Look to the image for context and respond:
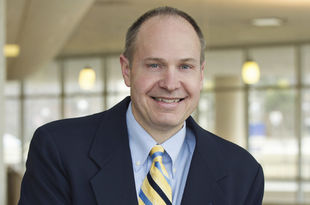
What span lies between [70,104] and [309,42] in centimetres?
482

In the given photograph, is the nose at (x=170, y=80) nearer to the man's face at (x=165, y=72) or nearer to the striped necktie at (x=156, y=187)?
the man's face at (x=165, y=72)

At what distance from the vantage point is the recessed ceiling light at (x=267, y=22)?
262 inches

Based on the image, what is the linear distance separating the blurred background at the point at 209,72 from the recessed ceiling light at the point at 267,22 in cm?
2

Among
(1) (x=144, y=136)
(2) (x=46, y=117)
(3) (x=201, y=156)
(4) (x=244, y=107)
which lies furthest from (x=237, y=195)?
(4) (x=244, y=107)

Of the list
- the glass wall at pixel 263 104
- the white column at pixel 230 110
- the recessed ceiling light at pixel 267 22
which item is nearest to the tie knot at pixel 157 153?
the glass wall at pixel 263 104

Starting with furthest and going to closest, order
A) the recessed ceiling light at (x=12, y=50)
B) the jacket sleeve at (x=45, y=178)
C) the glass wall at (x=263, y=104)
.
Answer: the glass wall at (x=263, y=104) → the recessed ceiling light at (x=12, y=50) → the jacket sleeve at (x=45, y=178)

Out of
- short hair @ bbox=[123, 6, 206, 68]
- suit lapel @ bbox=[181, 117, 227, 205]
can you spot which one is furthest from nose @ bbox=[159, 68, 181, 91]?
suit lapel @ bbox=[181, 117, 227, 205]

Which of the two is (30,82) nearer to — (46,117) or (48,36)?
(46,117)

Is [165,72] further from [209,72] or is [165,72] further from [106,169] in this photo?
[209,72]

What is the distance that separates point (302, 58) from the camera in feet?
26.8

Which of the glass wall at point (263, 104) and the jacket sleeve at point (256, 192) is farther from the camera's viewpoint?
the glass wall at point (263, 104)

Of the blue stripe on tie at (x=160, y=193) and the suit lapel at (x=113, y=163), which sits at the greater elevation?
the suit lapel at (x=113, y=163)

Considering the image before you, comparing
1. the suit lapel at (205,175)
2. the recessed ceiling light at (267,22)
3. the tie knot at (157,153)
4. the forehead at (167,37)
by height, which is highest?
the recessed ceiling light at (267,22)

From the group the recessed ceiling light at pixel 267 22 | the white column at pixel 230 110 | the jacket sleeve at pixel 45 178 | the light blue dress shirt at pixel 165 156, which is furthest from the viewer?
the white column at pixel 230 110
